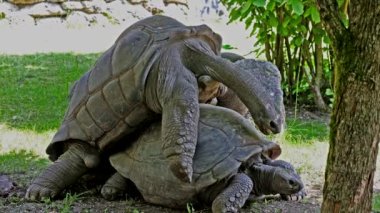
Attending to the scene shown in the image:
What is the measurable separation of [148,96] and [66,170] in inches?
30.9

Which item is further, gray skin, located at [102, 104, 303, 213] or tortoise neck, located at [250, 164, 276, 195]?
tortoise neck, located at [250, 164, 276, 195]

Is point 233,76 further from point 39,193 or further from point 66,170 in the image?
point 39,193

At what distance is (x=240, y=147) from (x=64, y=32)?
30.7 feet

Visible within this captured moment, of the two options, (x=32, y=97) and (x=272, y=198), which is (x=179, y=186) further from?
(x=32, y=97)

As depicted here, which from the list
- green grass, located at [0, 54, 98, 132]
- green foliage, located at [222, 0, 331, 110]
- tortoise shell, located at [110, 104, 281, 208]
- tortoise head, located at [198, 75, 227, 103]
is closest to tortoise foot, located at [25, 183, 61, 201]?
tortoise shell, located at [110, 104, 281, 208]

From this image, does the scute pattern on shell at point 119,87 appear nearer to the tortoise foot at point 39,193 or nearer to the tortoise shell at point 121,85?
the tortoise shell at point 121,85

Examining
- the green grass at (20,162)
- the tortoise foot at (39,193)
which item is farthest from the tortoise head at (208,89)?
the green grass at (20,162)

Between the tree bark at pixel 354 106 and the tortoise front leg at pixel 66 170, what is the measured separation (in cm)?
195

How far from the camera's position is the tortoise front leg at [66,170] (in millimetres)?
Answer: 4359

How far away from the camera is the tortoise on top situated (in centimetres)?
383

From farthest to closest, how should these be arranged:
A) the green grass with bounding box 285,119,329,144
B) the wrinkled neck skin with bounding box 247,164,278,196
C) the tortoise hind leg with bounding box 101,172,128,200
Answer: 1. the green grass with bounding box 285,119,329,144
2. the tortoise hind leg with bounding box 101,172,128,200
3. the wrinkled neck skin with bounding box 247,164,278,196

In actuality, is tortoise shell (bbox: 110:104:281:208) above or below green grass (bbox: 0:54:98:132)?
above

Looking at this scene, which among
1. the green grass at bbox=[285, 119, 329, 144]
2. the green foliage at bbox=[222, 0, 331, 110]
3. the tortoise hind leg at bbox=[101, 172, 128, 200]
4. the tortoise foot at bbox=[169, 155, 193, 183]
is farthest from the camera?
the green foliage at bbox=[222, 0, 331, 110]

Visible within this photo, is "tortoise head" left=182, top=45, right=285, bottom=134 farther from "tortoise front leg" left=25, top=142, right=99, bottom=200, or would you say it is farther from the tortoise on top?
"tortoise front leg" left=25, top=142, right=99, bottom=200
